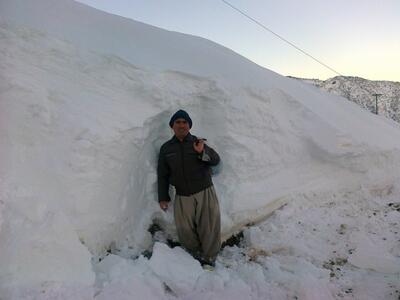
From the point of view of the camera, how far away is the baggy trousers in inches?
163

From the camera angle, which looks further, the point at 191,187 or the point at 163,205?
the point at 163,205

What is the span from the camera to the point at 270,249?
426 centimetres

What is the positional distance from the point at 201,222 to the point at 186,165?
574 millimetres

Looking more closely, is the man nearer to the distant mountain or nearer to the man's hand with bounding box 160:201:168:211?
the man's hand with bounding box 160:201:168:211

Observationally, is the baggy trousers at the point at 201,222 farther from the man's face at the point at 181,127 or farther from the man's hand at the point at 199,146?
the man's face at the point at 181,127

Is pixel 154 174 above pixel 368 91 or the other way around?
the other way around

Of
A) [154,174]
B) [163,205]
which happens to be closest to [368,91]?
[154,174]

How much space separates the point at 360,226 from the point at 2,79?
3804mm

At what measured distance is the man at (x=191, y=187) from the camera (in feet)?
13.4

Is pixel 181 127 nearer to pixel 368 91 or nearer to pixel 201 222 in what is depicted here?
pixel 201 222

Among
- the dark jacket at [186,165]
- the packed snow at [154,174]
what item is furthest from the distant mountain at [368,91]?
the dark jacket at [186,165]

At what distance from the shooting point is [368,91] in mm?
49688

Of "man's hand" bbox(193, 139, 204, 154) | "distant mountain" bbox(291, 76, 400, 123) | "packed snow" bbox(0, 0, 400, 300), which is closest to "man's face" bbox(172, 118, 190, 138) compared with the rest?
"man's hand" bbox(193, 139, 204, 154)

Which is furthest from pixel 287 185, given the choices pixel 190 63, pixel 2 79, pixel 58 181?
pixel 2 79
